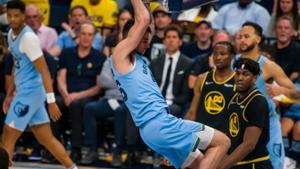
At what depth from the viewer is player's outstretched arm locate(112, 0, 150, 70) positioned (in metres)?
7.25

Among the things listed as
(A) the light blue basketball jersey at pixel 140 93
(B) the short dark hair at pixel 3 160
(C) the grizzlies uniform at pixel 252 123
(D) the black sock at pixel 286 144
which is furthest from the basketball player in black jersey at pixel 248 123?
(B) the short dark hair at pixel 3 160

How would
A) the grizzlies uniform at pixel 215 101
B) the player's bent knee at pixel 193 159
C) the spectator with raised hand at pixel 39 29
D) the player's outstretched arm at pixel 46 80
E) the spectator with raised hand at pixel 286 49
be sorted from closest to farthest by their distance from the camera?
the player's bent knee at pixel 193 159 < the grizzlies uniform at pixel 215 101 < the player's outstretched arm at pixel 46 80 < the spectator with raised hand at pixel 286 49 < the spectator with raised hand at pixel 39 29

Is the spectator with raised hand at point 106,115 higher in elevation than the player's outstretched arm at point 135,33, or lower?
lower

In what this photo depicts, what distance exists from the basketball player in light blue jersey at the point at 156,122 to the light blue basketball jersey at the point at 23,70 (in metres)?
2.65

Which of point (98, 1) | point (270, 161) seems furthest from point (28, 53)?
point (98, 1)

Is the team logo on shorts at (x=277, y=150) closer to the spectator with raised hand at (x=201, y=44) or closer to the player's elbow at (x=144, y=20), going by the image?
the player's elbow at (x=144, y=20)

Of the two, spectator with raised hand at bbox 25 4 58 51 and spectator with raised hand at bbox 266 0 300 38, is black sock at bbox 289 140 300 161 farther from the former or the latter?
spectator with raised hand at bbox 25 4 58 51

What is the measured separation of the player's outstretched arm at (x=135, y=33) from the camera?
7.25 metres

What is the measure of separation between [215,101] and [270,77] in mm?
840

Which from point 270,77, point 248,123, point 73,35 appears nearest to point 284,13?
point 73,35

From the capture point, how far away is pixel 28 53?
9.79 meters

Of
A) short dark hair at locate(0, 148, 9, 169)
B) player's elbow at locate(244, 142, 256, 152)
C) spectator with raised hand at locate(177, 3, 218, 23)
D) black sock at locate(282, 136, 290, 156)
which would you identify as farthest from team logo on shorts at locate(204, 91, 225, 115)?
spectator with raised hand at locate(177, 3, 218, 23)

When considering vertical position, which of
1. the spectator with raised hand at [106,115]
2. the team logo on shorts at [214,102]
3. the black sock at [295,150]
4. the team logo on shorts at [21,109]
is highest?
the team logo on shorts at [214,102]

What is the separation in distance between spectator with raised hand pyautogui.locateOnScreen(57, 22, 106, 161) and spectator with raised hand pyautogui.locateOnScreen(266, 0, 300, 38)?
2.48 meters
